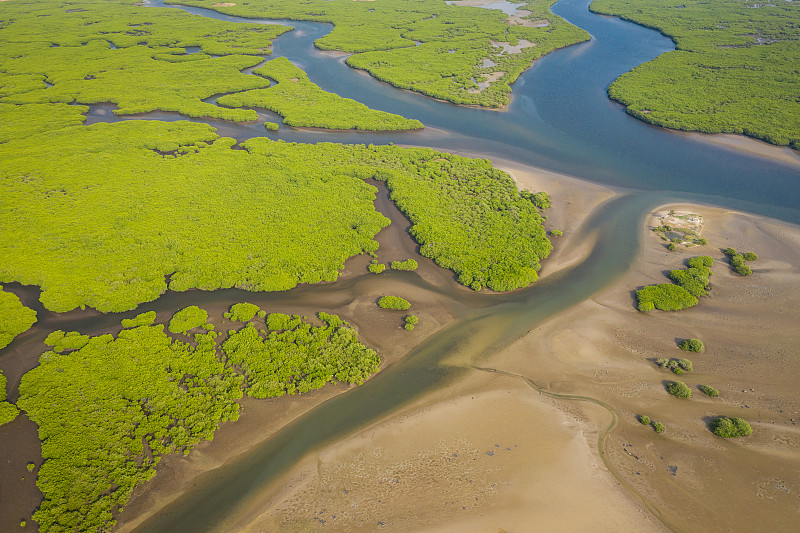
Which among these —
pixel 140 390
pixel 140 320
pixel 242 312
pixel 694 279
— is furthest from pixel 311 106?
pixel 694 279

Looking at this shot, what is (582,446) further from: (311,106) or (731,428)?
(311,106)

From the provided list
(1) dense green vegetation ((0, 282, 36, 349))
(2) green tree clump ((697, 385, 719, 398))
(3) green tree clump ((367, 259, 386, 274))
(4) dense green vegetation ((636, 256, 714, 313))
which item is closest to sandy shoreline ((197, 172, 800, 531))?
(2) green tree clump ((697, 385, 719, 398))

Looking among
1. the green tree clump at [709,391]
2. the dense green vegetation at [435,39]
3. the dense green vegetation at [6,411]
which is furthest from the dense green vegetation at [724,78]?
the dense green vegetation at [6,411]

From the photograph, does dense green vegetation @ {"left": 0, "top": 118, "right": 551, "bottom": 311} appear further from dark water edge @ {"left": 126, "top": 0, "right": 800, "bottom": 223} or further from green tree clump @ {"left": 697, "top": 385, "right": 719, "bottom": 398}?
green tree clump @ {"left": 697, "top": 385, "right": 719, "bottom": 398}

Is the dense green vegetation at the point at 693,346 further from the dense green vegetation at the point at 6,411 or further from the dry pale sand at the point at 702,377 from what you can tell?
the dense green vegetation at the point at 6,411

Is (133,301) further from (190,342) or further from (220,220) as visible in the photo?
(220,220)

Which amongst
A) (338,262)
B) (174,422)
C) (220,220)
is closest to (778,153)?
(338,262)
